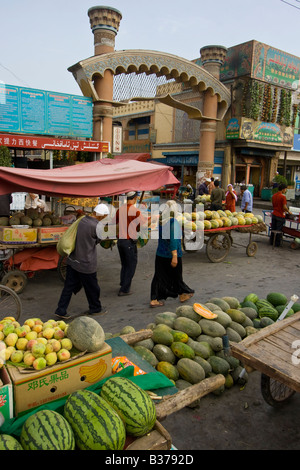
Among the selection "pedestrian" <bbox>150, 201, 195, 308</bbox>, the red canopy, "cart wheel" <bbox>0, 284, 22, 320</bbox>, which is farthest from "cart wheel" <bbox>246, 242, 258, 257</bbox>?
"cart wheel" <bbox>0, 284, 22, 320</bbox>

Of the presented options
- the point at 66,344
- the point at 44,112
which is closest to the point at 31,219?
the point at 66,344

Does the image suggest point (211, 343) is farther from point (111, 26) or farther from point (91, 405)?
point (111, 26)

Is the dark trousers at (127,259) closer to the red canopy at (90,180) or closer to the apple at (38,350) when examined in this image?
the red canopy at (90,180)

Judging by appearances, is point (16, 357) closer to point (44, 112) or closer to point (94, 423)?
point (94, 423)

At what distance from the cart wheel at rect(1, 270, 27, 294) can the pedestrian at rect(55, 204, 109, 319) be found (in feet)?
4.07

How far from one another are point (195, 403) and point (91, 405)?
5.08 ft

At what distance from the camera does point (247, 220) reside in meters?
9.15

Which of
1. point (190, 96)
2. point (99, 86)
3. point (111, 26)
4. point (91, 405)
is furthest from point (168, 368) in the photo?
point (190, 96)

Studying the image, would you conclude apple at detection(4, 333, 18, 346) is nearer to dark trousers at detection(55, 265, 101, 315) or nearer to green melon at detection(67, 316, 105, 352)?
green melon at detection(67, 316, 105, 352)

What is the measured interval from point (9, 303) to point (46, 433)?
304 cm

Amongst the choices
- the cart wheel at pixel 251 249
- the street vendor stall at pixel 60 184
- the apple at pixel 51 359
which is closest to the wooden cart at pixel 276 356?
the apple at pixel 51 359

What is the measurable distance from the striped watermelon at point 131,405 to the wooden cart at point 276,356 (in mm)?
926

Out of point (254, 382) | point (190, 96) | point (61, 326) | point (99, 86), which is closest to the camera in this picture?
point (61, 326)

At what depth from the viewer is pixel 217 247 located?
9.03 m
